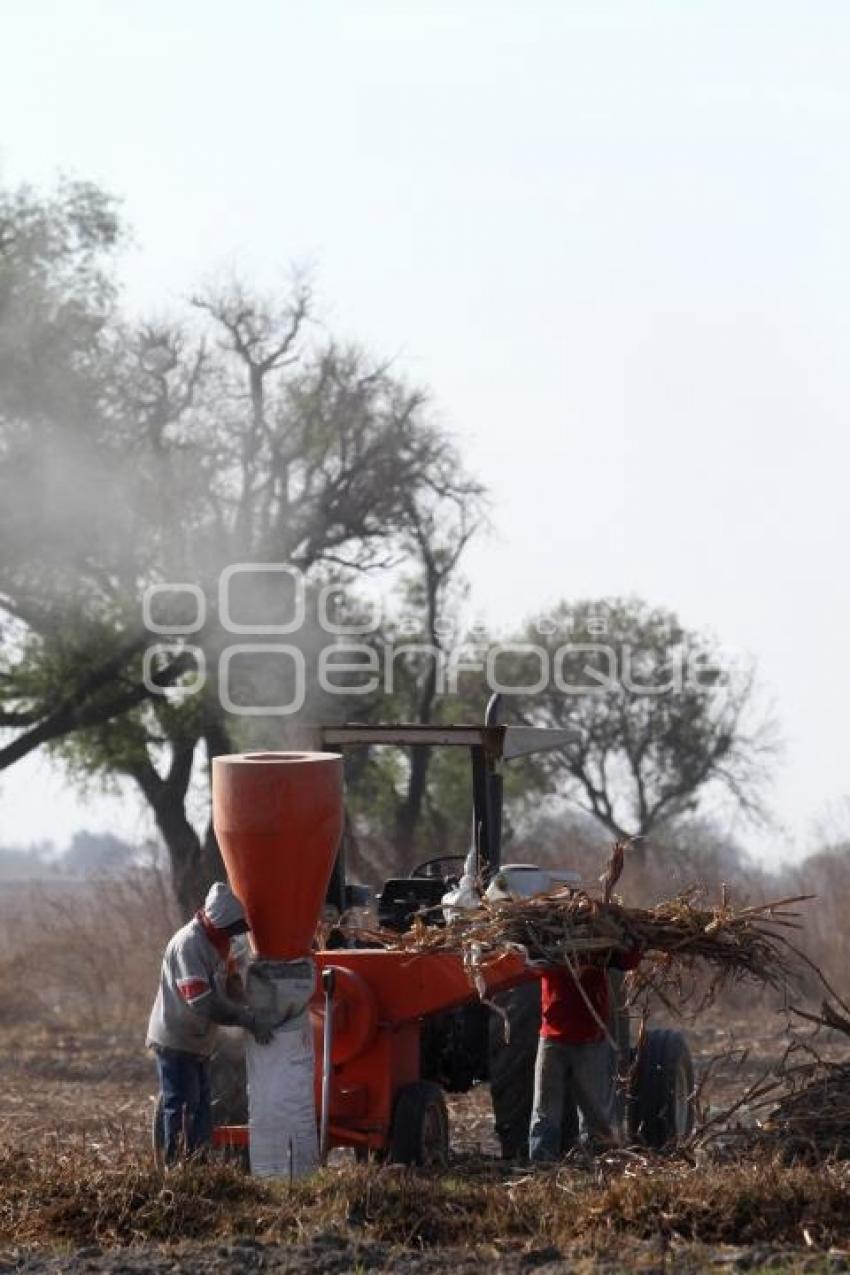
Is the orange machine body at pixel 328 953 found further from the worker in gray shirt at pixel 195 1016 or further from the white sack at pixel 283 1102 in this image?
the white sack at pixel 283 1102

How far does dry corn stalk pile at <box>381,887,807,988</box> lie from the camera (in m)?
9.39

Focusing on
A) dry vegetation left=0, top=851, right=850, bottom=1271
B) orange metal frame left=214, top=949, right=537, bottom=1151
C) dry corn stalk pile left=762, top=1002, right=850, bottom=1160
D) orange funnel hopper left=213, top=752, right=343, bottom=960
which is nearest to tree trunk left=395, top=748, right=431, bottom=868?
orange metal frame left=214, top=949, right=537, bottom=1151

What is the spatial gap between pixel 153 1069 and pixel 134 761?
521 inches

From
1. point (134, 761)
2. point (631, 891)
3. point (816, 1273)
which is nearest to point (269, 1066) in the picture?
point (816, 1273)

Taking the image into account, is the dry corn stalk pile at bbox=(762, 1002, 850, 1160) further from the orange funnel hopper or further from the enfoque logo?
the enfoque logo

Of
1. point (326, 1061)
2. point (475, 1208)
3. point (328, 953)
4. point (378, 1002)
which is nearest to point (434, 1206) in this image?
point (475, 1208)

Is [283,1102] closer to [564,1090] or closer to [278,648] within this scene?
[564,1090]

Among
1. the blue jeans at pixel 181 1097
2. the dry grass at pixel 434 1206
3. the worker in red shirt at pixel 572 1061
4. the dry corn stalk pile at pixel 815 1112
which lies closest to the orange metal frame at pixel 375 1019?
the blue jeans at pixel 181 1097

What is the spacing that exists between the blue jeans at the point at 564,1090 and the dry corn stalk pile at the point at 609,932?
2.02ft

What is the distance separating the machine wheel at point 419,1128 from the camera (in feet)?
31.7

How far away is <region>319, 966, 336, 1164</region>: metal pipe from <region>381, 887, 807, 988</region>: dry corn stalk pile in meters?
0.43

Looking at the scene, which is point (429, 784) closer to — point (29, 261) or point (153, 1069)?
point (29, 261)

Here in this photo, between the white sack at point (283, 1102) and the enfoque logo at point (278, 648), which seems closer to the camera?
the white sack at point (283, 1102)

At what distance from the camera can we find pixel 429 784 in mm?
38562
